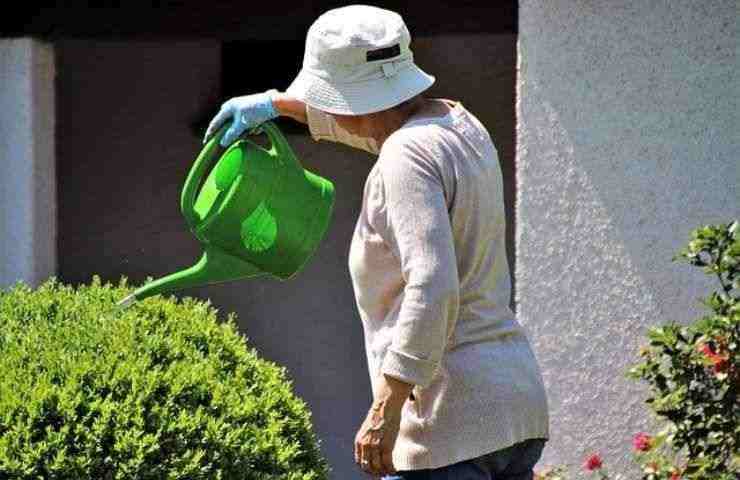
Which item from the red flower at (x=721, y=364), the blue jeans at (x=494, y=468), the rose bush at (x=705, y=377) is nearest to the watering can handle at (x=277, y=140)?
the blue jeans at (x=494, y=468)

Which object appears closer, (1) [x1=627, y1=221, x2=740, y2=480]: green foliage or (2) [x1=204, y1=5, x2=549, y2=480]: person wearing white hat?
(2) [x1=204, y1=5, x2=549, y2=480]: person wearing white hat

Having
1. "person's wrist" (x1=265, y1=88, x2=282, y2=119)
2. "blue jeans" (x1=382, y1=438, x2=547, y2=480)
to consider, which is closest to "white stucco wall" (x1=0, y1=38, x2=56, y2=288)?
"person's wrist" (x1=265, y1=88, x2=282, y2=119)

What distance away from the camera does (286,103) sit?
3.85 meters

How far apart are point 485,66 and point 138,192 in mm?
1544

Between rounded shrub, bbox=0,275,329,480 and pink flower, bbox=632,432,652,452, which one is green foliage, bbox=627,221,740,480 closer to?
pink flower, bbox=632,432,652,452

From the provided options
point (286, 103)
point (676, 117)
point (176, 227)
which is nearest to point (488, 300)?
point (286, 103)

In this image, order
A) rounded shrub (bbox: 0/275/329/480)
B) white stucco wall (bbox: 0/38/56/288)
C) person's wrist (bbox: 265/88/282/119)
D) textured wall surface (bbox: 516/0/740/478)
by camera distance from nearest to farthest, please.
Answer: rounded shrub (bbox: 0/275/329/480) < person's wrist (bbox: 265/88/282/119) < textured wall surface (bbox: 516/0/740/478) < white stucco wall (bbox: 0/38/56/288)

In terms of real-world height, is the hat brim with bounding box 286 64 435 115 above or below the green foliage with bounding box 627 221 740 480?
above

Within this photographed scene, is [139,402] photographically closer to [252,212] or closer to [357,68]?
[252,212]

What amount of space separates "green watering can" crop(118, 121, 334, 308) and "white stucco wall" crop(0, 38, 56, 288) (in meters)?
2.35

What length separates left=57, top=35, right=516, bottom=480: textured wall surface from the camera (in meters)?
6.77

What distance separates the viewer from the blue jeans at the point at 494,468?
327 cm

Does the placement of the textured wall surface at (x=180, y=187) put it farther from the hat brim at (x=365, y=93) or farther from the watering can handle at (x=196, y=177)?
the hat brim at (x=365, y=93)

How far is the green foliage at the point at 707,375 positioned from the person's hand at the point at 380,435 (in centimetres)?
135
